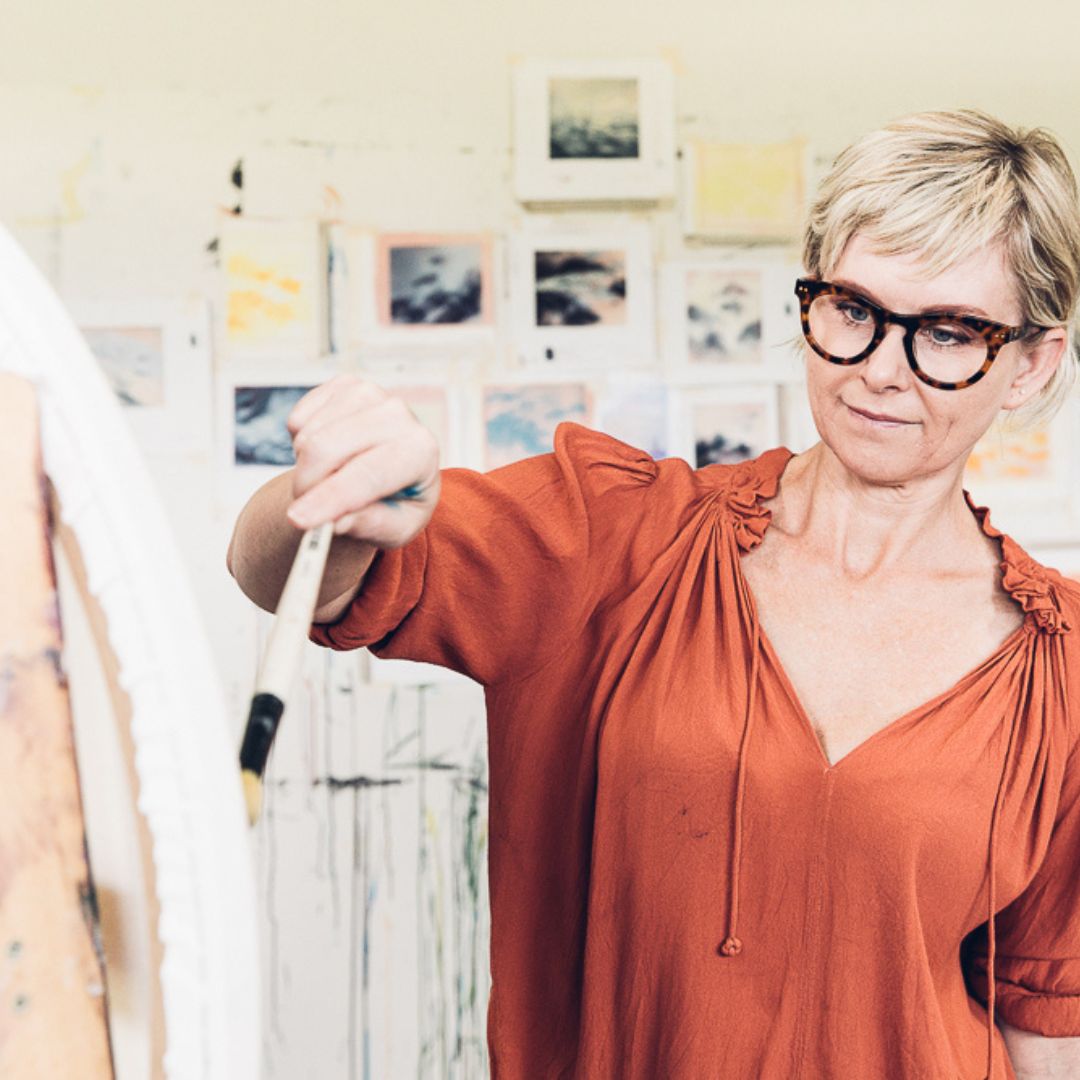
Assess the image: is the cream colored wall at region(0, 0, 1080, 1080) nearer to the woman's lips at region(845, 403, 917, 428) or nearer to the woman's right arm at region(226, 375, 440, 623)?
the woman's lips at region(845, 403, 917, 428)

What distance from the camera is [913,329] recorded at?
1002mm

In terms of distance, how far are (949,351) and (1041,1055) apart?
678 millimetres

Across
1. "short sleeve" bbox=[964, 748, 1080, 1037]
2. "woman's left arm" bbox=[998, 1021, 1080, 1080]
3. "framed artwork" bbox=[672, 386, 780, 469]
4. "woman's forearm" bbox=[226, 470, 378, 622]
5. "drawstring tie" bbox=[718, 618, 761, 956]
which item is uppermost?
"framed artwork" bbox=[672, 386, 780, 469]

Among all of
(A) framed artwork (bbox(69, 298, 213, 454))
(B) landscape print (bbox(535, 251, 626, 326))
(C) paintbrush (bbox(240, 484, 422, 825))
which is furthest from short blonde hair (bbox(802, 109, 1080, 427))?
(A) framed artwork (bbox(69, 298, 213, 454))

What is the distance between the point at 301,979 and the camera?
2.21 meters

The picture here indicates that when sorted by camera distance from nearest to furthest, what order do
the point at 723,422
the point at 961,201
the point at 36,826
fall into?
the point at 36,826 < the point at 961,201 < the point at 723,422

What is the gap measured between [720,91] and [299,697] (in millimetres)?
1269

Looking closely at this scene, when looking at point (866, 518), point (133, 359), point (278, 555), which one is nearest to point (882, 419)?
point (866, 518)

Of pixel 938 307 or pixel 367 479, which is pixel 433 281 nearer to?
pixel 938 307

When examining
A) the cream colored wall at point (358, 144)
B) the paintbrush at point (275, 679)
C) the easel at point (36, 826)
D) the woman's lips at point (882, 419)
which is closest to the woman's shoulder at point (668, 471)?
the woman's lips at point (882, 419)

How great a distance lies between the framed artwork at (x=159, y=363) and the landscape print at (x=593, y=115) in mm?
677

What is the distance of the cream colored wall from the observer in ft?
6.90

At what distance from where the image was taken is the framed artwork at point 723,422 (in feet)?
7.38

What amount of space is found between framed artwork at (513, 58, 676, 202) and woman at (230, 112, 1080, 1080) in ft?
3.70
